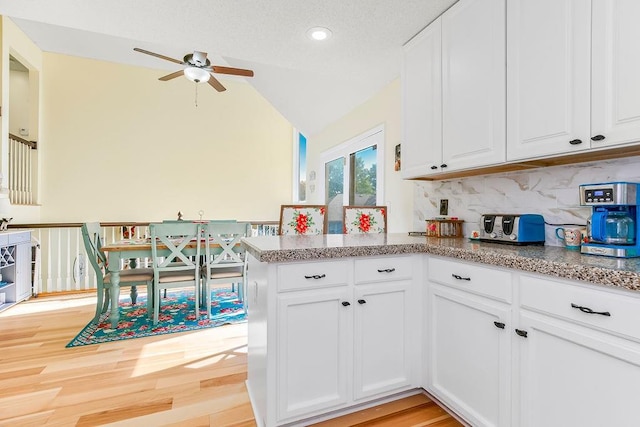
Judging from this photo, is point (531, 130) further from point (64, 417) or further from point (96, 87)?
point (96, 87)

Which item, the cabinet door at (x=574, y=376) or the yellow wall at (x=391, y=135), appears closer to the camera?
the cabinet door at (x=574, y=376)

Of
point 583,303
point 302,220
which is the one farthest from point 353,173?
point 583,303

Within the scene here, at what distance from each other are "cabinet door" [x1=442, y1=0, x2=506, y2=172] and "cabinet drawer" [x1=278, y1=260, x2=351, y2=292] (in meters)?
0.98

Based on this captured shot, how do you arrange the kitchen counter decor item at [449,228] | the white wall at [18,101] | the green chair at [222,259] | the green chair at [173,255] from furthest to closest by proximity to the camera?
1. the white wall at [18,101]
2. the green chair at [222,259]
3. the green chair at [173,255]
4. the kitchen counter decor item at [449,228]

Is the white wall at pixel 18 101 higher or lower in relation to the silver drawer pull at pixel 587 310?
higher

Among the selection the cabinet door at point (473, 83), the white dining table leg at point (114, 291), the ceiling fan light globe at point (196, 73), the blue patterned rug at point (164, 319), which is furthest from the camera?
the ceiling fan light globe at point (196, 73)

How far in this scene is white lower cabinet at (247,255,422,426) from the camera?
1.49 m

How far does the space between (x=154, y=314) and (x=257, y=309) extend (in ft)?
6.42

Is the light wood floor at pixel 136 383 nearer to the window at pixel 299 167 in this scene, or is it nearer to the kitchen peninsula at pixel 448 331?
the kitchen peninsula at pixel 448 331

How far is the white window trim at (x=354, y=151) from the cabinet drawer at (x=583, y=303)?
220 centimetres

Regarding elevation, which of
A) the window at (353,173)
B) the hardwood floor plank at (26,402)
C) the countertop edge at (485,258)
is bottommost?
the hardwood floor plank at (26,402)

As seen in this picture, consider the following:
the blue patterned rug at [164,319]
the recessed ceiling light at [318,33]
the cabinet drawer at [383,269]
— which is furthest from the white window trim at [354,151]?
the blue patterned rug at [164,319]

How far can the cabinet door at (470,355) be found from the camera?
54.0 inches

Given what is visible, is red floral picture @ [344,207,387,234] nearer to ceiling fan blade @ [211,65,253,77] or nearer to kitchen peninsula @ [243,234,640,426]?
kitchen peninsula @ [243,234,640,426]
